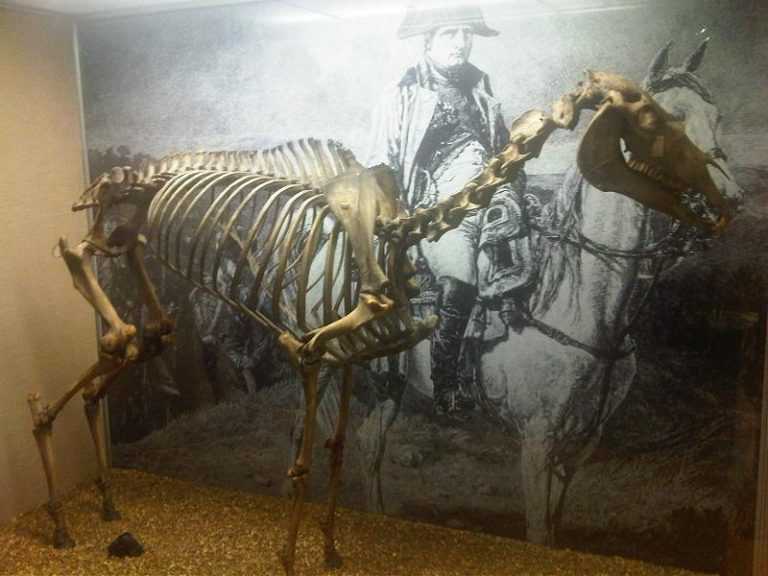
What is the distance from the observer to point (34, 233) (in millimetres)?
3488

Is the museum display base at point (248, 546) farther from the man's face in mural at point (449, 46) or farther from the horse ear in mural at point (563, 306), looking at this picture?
the man's face in mural at point (449, 46)

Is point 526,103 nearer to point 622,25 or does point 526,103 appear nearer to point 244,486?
point 622,25

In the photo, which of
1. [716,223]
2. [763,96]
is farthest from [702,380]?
[763,96]

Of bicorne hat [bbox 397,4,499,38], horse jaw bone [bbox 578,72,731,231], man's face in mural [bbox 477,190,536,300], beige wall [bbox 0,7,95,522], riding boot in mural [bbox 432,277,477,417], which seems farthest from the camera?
beige wall [bbox 0,7,95,522]

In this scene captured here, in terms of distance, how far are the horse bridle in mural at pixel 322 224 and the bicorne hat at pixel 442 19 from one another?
0.58 metres

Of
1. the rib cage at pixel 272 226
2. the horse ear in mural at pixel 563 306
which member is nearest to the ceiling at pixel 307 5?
the horse ear in mural at pixel 563 306

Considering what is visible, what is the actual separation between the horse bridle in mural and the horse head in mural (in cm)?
45

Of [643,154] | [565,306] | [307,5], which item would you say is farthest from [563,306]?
[307,5]

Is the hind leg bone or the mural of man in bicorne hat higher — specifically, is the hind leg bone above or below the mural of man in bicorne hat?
below

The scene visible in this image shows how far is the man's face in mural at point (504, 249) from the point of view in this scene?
118 inches

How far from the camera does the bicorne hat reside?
288cm

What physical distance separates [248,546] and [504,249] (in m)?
1.58

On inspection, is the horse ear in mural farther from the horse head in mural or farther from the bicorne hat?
the bicorne hat

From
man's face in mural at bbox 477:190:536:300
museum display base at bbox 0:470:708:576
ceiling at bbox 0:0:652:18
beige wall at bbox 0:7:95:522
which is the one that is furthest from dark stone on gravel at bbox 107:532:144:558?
ceiling at bbox 0:0:652:18
